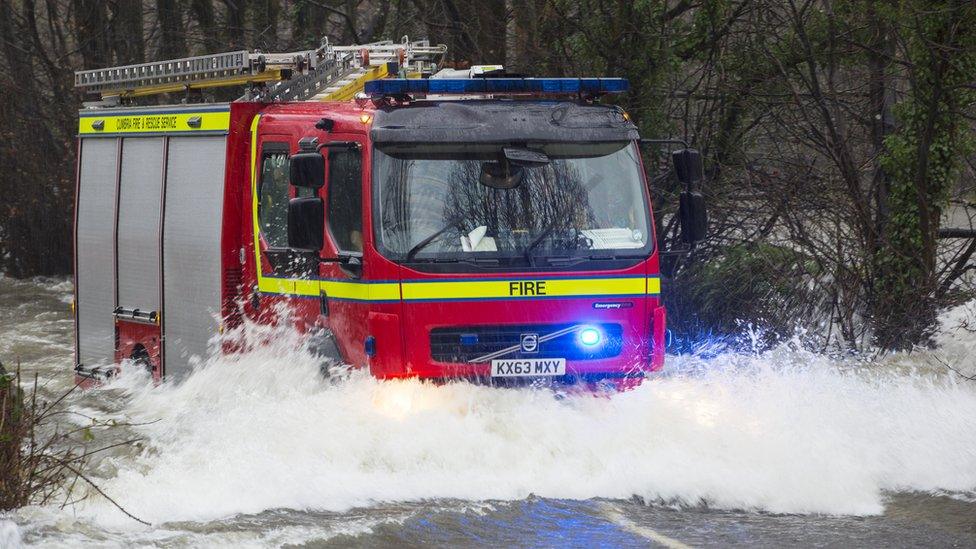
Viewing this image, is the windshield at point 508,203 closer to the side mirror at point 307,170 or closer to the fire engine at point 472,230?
the fire engine at point 472,230

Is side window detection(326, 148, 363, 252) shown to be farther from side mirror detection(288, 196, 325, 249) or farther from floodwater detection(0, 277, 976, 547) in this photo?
floodwater detection(0, 277, 976, 547)

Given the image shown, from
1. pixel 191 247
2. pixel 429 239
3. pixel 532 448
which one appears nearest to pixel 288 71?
pixel 191 247

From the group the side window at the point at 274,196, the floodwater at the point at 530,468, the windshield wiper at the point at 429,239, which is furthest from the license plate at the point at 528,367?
the side window at the point at 274,196

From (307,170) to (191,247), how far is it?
115 inches

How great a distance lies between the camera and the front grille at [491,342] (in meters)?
9.56

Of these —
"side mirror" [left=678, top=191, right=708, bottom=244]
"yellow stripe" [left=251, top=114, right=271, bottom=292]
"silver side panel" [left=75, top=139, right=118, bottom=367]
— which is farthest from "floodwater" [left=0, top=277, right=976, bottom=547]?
"silver side panel" [left=75, top=139, right=118, bottom=367]

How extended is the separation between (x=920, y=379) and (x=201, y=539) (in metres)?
7.42

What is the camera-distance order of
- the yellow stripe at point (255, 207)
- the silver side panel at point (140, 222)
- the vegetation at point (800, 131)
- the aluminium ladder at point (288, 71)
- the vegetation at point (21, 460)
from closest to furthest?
the vegetation at point (21, 460) → the yellow stripe at point (255, 207) → the aluminium ladder at point (288, 71) → the silver side panel at point (140, 222) → the vegetation at point (800, 131)

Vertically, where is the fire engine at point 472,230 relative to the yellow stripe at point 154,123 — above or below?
below

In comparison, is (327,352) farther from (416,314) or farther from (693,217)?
(693,217)

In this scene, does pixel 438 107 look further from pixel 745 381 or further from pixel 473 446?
pixel 745 381

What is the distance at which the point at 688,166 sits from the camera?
10156 mm

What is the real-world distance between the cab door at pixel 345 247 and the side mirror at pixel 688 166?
2.31 m

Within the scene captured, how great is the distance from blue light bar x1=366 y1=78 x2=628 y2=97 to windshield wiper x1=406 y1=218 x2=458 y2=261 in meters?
1.04
